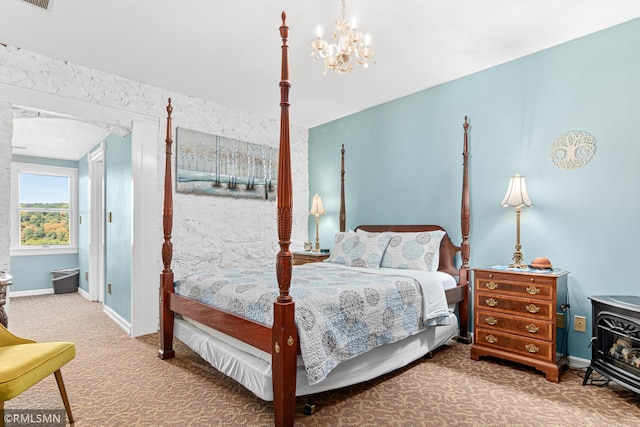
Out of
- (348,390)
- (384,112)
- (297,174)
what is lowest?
(348,390)

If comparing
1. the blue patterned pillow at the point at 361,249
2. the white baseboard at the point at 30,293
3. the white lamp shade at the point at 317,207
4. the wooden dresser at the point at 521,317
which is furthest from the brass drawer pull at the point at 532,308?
the white baseboard at the point at 30,293

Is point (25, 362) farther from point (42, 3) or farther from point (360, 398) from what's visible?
point (42, 3)

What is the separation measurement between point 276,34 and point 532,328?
2964 millimetres

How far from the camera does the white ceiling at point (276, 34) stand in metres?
2.42

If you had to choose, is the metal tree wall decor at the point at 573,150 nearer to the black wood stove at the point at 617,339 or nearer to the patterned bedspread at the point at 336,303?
the black wood stove at the point at 617,339

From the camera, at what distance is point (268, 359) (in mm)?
2037

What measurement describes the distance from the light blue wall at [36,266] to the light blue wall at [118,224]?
2.13m

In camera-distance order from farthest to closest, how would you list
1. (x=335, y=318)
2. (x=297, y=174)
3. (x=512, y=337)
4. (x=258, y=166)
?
1. (x=297, y=174)
2. (x=258, y=166)
3. (x=512, y=337)
4. (x=335, y=318)

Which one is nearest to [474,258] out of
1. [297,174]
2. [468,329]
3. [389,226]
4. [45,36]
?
[468,329]

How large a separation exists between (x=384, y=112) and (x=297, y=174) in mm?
1583

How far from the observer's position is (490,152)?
333 centimetres

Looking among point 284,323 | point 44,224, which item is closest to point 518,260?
point 284,323

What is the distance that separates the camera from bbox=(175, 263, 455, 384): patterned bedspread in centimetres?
200

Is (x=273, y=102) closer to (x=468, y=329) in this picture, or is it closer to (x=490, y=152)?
(x=490, y=152)
